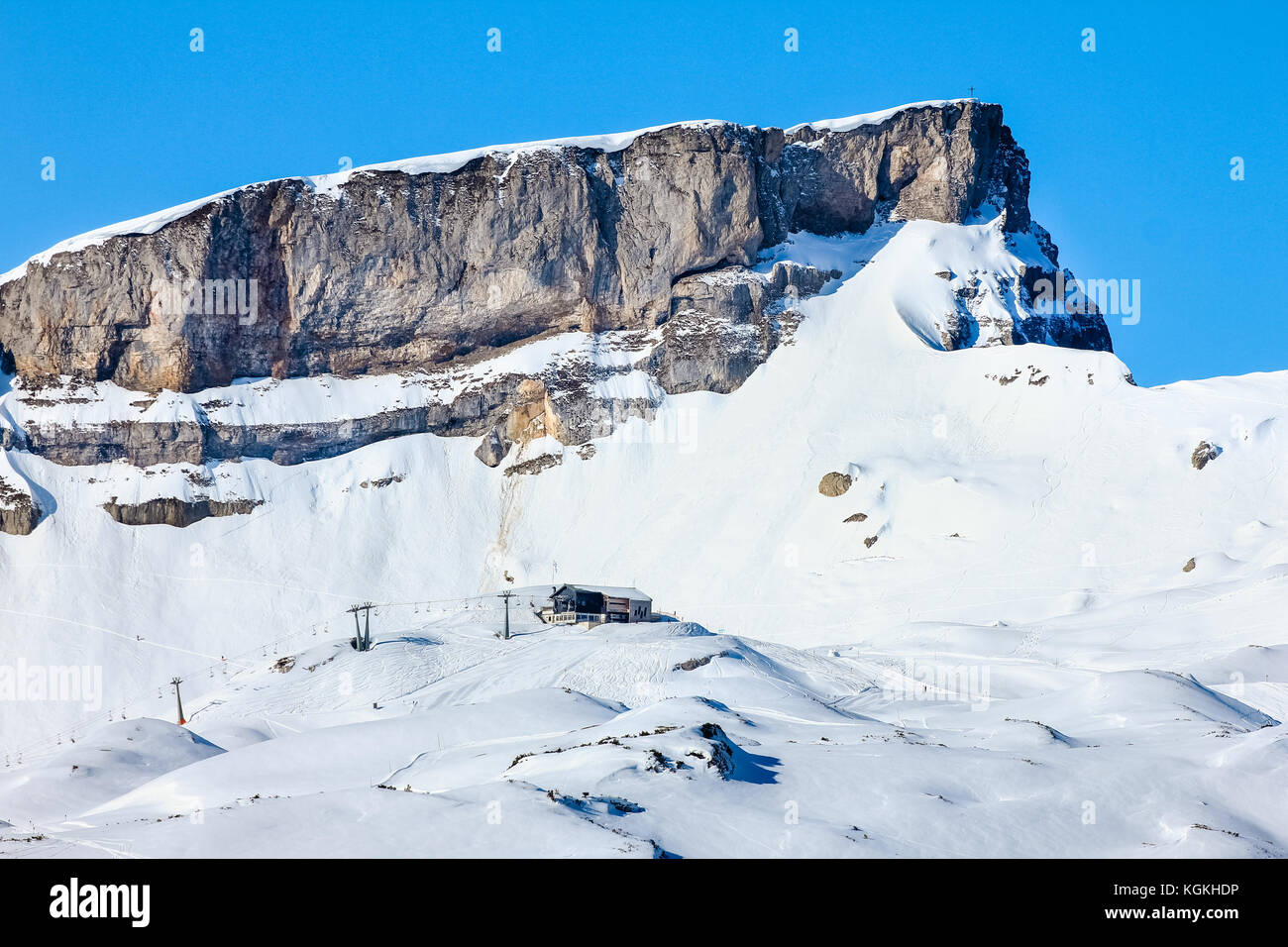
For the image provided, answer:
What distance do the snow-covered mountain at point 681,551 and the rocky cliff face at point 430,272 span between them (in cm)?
39

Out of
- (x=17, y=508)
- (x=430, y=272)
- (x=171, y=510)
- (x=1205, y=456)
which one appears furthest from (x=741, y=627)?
(x=17, y=508)

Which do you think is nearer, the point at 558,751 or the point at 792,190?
the point at 558,751

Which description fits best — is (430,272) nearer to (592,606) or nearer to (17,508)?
(17,508)

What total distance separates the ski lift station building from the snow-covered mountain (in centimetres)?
219

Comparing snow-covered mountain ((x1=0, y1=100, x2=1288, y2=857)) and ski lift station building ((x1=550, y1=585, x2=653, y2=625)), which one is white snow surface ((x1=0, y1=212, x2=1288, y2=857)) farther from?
ski lift station building ((x1=550, y1=585, x2=653, y2=625))

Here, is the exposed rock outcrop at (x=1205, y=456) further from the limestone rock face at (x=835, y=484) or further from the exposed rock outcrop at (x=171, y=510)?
the exposed rock outcrop at (x=171, y=510)

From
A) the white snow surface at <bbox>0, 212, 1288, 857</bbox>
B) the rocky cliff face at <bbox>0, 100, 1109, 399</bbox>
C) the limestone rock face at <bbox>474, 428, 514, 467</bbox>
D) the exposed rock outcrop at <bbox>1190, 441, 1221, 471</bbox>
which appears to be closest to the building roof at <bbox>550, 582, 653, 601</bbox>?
the white snow surface at <bbox>0, 212, 1288, 857</bbox>

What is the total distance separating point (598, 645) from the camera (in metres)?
56.2

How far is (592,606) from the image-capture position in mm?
68375

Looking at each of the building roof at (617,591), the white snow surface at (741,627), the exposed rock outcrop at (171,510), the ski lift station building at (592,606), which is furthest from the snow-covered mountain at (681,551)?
the building roof at (617,591)

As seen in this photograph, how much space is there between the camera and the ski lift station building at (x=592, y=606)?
67125 millimetres
